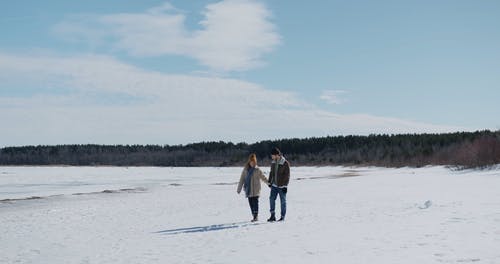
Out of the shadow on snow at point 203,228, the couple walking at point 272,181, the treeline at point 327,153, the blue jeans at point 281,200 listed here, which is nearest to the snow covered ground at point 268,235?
the shadow on snow at point 203,228

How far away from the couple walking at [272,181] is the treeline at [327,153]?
133 feet

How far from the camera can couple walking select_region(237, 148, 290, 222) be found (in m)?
15.7

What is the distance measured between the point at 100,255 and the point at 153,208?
36.1 ft

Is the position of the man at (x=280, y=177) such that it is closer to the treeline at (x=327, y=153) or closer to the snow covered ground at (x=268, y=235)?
the snow covered ground at (x=268, y=235)

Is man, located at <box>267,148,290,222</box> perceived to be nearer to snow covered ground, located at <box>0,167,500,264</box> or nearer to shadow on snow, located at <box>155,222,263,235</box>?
snow covered ground, located at <box>0,167,500,264</box>

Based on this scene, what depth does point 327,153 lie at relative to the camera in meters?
144

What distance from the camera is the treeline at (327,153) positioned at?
93950mm

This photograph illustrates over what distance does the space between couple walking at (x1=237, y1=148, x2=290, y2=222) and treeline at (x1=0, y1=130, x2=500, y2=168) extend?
40555mm

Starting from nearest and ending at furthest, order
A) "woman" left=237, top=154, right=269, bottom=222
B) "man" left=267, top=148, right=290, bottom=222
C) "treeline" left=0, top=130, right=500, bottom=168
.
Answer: "man" left=267, top=148, right=290, bottom=222 < "woman" left=237, top=154, right=269, bottom=222 < "treeline" left=0, top=130, right=500, bottom=168

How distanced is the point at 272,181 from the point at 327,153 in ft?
425

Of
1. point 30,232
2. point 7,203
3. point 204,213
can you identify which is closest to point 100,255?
point 30,232

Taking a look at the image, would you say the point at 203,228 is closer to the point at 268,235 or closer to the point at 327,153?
the point at 268,235

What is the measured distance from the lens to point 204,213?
19.3 meters

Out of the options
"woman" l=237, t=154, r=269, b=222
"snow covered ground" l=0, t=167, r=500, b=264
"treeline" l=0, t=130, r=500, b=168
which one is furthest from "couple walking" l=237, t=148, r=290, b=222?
"treeline" l=0, t=130, r=500, b=168
